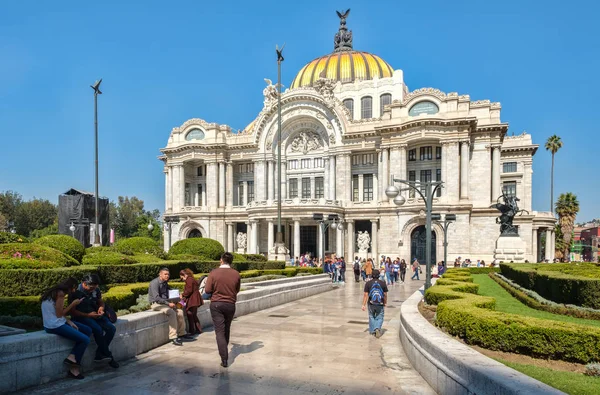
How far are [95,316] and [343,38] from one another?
74946 millimetres

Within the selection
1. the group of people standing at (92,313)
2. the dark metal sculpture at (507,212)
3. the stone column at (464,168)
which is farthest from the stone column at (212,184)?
the group of people standing at (92,313)

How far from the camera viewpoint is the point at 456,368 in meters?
5.55

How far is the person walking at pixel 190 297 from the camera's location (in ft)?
31.8

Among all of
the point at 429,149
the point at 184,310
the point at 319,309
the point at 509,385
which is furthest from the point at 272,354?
the point at 429,149

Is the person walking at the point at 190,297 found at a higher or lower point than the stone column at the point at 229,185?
lower

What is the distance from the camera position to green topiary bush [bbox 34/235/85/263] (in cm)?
1722

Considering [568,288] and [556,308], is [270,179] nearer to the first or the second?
[568,288]

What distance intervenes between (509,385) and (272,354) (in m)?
5.15

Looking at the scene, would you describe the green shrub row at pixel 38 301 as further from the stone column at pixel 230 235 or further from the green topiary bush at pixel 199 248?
the stone column at pixel 230 235

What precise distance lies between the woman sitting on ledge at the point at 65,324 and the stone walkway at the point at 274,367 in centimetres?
33

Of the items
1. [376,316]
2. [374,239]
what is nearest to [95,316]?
[376,316]

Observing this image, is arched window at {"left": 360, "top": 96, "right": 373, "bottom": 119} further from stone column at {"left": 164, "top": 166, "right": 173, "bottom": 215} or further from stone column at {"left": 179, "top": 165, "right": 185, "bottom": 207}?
stone column at {"left": 164, "top": 166, "right": 173, "bottom": 215}

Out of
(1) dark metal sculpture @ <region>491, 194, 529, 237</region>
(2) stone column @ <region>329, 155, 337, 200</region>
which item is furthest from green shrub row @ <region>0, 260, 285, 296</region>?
(2) stone column @ <region>329, 155, 337, 200</region>

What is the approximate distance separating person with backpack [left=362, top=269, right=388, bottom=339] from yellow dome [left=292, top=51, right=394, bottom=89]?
52390 millimetres
